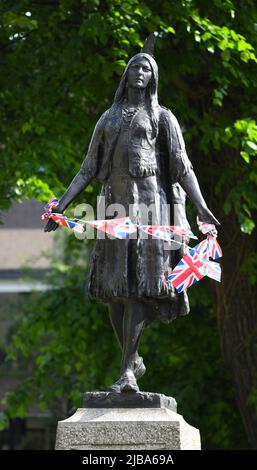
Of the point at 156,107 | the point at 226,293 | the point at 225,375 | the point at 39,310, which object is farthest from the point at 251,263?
the point at 156,107

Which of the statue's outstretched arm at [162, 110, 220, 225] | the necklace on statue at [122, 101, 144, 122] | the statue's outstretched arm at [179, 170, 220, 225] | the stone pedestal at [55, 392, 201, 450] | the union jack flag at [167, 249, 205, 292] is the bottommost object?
the stone pedestal at [55, 392, 201, 450]

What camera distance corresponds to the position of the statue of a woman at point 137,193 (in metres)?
9.73

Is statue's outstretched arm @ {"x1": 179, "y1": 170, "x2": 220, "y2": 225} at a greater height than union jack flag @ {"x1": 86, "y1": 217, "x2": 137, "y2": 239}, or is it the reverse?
statue's outstretched arm @ {"x1": 179, "y1": 170, "x2": 220, "y2": 225}

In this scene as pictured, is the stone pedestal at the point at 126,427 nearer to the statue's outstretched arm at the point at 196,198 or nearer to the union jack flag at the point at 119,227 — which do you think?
the union jack flag at the point at 119,227

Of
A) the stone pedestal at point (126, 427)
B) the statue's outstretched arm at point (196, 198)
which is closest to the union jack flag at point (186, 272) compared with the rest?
the statue's outstretched arm at point (196, 198)

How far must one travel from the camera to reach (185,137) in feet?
51.4

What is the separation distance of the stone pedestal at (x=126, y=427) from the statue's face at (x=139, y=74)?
2344 millimetres

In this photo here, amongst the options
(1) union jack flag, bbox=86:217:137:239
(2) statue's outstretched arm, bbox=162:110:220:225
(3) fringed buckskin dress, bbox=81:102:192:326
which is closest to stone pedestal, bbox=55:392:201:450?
(3) fringed buckskin dress, bbox=81:102:192:326

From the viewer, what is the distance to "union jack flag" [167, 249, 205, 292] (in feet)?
31.7

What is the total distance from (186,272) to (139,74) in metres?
1.54

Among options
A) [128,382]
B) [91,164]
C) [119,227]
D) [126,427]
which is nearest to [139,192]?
[119,227]

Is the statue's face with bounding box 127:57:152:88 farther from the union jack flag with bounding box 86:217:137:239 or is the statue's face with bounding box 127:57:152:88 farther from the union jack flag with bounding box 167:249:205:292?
the union jack flag with bounding box 167:249:205:292

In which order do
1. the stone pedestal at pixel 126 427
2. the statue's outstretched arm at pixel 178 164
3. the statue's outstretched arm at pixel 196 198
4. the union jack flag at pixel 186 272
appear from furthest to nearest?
the statue's outstretched arm at pixel 178 164, the statue's outstretched arm at pixel 196 198, the union jack flag at pixel 186 272, the stone pedestal at pixel 126 427

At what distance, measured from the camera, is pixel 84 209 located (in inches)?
664
